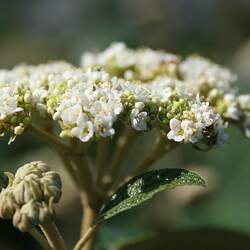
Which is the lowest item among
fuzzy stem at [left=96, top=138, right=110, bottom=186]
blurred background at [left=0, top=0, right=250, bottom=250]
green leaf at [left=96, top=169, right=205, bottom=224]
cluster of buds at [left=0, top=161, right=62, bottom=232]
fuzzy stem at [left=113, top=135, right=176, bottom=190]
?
green leaf at [left=96, top=169, right=205, bottom=224]

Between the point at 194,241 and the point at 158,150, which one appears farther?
the point at 194,241

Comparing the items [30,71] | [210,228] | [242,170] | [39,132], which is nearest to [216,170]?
[242,170]

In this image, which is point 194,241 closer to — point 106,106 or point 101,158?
point 101,158

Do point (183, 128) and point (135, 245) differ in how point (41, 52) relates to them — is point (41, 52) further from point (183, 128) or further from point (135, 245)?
point (183, 128)

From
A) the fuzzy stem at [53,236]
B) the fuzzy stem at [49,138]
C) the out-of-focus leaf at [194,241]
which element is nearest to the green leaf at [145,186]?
the fuzzy stem at [53,236]

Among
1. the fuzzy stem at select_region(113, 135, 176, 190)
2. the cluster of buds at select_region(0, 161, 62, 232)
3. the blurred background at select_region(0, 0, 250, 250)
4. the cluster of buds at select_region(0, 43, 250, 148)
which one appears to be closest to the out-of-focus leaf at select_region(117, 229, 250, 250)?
the blurred background at select_region(0, 0, 250, 250)

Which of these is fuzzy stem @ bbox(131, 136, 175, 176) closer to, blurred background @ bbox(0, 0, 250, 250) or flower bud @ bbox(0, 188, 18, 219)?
blurred background @ bbox(0, 0, 250, 250)

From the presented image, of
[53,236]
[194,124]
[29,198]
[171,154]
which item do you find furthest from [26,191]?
[171,154]
